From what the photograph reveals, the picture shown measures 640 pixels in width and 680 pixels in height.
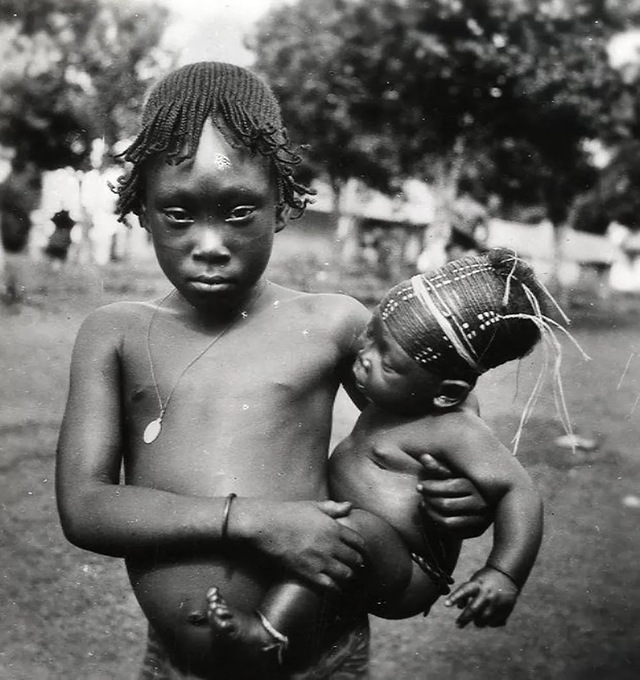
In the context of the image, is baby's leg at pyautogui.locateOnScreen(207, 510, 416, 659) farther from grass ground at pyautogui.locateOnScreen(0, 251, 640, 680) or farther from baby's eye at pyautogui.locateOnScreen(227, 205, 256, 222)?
grass ground at pyautogui.locateOnScreen(0, 251, 640, 680)

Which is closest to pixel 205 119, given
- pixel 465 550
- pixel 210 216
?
pixel 210 216

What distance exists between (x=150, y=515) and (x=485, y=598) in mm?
406

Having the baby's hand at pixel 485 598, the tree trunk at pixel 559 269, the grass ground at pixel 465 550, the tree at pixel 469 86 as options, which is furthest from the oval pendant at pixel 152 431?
the tree trunk at pixel 559 269

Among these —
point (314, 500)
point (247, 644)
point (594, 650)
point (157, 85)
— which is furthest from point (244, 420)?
point (594, 650)

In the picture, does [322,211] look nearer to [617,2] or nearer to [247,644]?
[617,2]

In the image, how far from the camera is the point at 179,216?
112cm

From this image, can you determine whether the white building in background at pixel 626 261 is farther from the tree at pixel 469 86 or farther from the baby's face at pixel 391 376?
the baby's face at pixel 391 376

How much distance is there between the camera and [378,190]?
177cm

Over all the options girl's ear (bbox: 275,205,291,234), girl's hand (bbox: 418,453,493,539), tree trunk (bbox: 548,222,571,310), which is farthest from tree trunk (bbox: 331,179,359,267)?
girl's hand (bbox: 418,453,493,539)

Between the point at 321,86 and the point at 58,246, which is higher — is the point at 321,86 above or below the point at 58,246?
above

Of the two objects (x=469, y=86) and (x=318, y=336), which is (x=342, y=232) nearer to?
(x=469, y=86)

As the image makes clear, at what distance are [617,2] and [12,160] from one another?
3.80 ft

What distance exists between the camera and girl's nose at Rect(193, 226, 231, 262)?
43.6 inches

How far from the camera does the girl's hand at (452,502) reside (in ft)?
3.75
